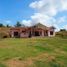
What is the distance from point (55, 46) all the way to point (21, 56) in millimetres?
9842

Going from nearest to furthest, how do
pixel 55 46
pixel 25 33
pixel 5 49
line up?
pixel 5 49, pixel 55 46, pixel 25 33

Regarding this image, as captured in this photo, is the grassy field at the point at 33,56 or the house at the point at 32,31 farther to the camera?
the house at the point at 32,31

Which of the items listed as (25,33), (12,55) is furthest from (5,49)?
(25,33)

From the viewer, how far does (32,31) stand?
6053 centimetres

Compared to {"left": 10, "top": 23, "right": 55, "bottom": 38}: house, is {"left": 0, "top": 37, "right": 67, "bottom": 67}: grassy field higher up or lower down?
lower down

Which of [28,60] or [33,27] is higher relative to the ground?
[33,27]

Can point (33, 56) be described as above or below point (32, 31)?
below

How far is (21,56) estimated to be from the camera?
29.0m

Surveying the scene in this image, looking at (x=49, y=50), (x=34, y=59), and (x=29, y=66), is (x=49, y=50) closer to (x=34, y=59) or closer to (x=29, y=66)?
(x=34, y=59)

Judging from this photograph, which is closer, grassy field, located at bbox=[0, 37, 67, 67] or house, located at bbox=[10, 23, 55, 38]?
grassy field, located at bbox=[0, 37, 67, 67]

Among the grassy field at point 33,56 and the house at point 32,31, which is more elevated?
the house at point 32,31

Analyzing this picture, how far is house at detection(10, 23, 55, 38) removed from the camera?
200 ft

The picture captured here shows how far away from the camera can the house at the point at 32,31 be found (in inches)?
2401

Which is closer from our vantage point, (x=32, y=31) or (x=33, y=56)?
(x=33, y=56)
